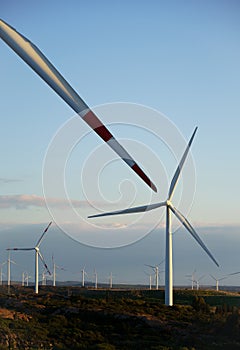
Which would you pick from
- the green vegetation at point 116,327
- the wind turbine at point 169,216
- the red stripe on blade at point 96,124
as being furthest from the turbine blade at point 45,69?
the wind turbine at point 169,216

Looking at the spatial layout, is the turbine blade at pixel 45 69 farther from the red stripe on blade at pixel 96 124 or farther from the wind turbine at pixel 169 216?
the wind turbine at pixel 169 216

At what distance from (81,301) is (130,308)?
12.0 meters

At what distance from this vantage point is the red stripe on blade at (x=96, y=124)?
2795 centimetres

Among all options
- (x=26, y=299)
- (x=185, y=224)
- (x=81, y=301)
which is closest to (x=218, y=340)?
(x=185, y=224)

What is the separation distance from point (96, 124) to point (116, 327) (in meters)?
54.7

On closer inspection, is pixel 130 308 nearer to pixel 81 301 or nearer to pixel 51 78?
pixel 81 301

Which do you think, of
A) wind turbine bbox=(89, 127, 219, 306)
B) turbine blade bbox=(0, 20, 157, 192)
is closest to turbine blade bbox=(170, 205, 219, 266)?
wind turbine bbox=(89, 127, 219, 306)

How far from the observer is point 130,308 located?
9312cm

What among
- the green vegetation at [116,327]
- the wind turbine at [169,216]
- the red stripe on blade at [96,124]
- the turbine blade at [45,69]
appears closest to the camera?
the red stripe on blade at [96,124]

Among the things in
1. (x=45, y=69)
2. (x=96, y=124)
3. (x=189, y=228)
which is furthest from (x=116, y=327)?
(x=96, y=124)

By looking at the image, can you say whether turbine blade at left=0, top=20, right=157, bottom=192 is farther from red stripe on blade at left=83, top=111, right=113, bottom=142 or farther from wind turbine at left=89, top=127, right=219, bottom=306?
wind turbine at left=89, top=127, right=219, bottom=306

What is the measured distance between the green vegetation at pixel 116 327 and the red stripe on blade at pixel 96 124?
38.7m

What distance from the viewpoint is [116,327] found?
79.2 metres

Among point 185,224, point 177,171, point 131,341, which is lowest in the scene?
point 131,341
